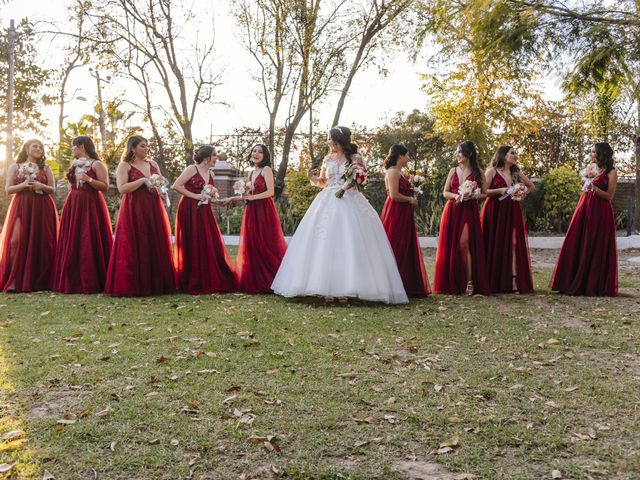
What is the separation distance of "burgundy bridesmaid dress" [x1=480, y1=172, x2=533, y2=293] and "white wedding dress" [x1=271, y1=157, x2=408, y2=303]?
1.89 metres

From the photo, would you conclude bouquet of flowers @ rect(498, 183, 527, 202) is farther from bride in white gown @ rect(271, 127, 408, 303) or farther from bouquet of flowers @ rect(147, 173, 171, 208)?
bouquet of flowers @ rect(147, 173, 171, 208)

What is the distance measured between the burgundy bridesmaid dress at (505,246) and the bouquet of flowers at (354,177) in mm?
2417

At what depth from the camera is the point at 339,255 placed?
832cm

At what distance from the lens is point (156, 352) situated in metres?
5.82

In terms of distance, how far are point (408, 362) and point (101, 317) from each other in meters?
3.67

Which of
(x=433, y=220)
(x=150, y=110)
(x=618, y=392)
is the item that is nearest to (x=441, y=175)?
(x=433, y=220)

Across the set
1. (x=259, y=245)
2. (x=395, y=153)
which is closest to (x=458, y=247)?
(x=395, y=153)

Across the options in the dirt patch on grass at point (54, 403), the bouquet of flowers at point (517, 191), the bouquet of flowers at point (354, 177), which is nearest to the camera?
the dirt patch on grass at point (54, 403)

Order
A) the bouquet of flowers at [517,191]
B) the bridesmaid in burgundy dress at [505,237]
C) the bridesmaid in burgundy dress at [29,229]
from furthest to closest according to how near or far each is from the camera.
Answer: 1. the bridesmaid in burgundy dress at [505,237]
2. the bridesmaid in burgundy dress at [29,229]
3. the bouquet of flowers at [517,191]

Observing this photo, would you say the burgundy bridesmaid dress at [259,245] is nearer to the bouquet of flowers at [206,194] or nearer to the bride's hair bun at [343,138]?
the bouquet of flowers at [206,194]

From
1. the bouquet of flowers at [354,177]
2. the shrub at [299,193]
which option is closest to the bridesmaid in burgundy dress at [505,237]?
the bouquet of flowers at [354,177]

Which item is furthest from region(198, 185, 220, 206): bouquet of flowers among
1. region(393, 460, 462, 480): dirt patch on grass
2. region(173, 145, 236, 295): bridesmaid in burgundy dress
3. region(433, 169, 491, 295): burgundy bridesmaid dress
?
region(393, 460, 462, 480): dirt patch on grass

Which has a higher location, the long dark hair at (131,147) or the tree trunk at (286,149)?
the tree trunk at (286,149)

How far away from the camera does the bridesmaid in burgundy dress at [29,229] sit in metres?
9.60
